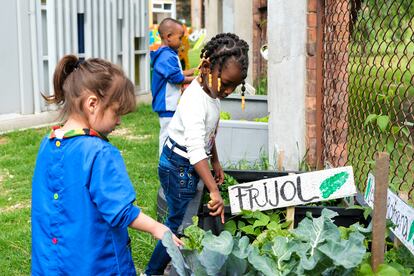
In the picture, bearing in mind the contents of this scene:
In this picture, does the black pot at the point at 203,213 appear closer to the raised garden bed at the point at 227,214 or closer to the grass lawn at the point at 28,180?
the raised garden bed at the point at 227,214

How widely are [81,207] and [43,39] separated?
854 centimetres

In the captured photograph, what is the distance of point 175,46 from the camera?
6.57 metres

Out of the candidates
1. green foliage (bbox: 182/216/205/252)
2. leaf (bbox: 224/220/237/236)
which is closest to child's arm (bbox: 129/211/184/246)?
green foliage (bbox: 182/216/205/252)

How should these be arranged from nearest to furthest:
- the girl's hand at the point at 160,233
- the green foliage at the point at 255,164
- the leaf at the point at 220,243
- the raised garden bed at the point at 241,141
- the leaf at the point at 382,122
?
1. the leaf at the point at 220,243
2. the girl's hand at the point at 160,233
3. the leaf at the point at 382,122
4. the green foliage at the point at 255,164
5. the raised garden bed at the point at 241,141

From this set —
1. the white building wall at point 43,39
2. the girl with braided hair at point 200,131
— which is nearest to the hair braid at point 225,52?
the girl with braided hair at point 200,131

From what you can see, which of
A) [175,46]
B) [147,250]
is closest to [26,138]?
[175,46]

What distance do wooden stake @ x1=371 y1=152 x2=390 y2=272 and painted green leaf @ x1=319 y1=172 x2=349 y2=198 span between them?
97 centimetres

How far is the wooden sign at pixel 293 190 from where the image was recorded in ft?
10.5

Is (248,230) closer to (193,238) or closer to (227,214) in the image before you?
(227,214)

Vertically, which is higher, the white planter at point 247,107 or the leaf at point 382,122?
the leaf at point 382,122

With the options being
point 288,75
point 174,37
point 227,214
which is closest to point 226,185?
point 227,214

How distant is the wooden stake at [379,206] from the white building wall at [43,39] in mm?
8565

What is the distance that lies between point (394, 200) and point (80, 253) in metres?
1.20

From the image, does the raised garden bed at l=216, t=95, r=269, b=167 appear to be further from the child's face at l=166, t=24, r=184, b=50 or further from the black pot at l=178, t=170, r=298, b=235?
the black pot at l=178, t=170, r=298, b=235
